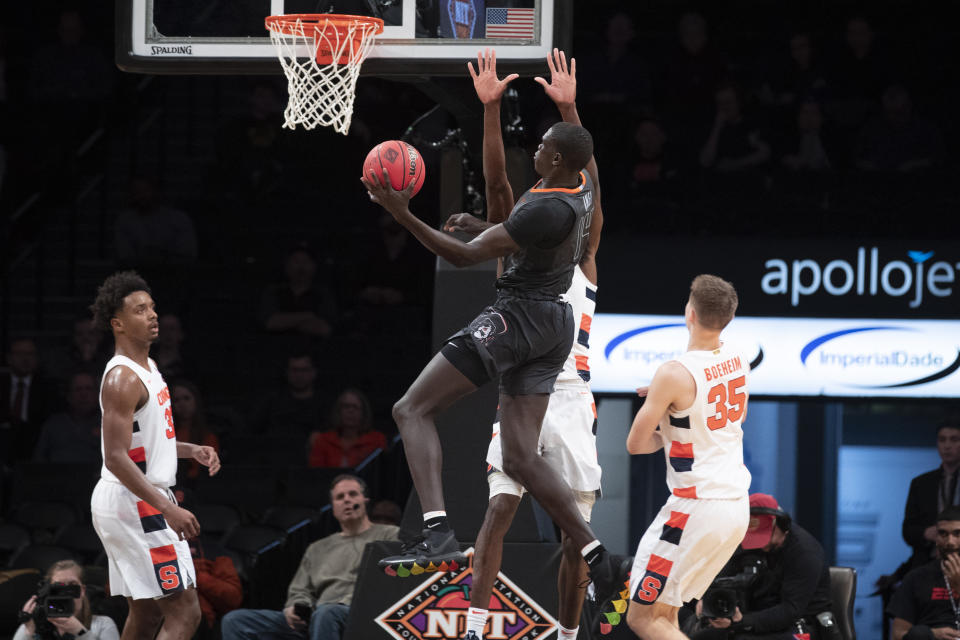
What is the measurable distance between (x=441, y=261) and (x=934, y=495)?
4.46m

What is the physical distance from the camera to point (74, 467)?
1152 centimetres

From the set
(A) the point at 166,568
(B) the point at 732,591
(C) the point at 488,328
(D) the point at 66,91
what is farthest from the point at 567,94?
(D) the point at 66,91

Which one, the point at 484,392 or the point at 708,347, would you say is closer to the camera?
the point at 708,347

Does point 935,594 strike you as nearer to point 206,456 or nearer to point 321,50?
point 206,456

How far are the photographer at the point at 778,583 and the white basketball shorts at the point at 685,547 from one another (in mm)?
1889

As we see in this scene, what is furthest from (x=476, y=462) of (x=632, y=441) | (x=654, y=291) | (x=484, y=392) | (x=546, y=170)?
(x=654, y=291)

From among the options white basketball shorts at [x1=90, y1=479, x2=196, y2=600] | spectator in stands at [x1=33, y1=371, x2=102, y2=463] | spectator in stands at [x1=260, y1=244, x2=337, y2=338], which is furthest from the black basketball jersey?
spectator in stands at [x1=260, y1=244, x2=337, y2=338]

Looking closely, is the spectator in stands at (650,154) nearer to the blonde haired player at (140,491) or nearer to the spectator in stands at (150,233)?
→ the spectator in stands at (150,233)

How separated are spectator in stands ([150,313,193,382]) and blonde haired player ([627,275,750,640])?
20.2 ft

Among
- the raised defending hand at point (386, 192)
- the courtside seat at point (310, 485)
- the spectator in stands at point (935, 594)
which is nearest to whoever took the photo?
Answer: the raised defending hand at point (386, 192)

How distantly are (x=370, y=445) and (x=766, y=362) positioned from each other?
3.18m

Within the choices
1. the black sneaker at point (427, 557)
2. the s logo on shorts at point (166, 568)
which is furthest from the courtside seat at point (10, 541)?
the black sneaker at point (427, 557)

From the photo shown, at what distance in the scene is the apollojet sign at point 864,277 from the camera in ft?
38.8

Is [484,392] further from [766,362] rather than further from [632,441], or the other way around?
[766,362]
